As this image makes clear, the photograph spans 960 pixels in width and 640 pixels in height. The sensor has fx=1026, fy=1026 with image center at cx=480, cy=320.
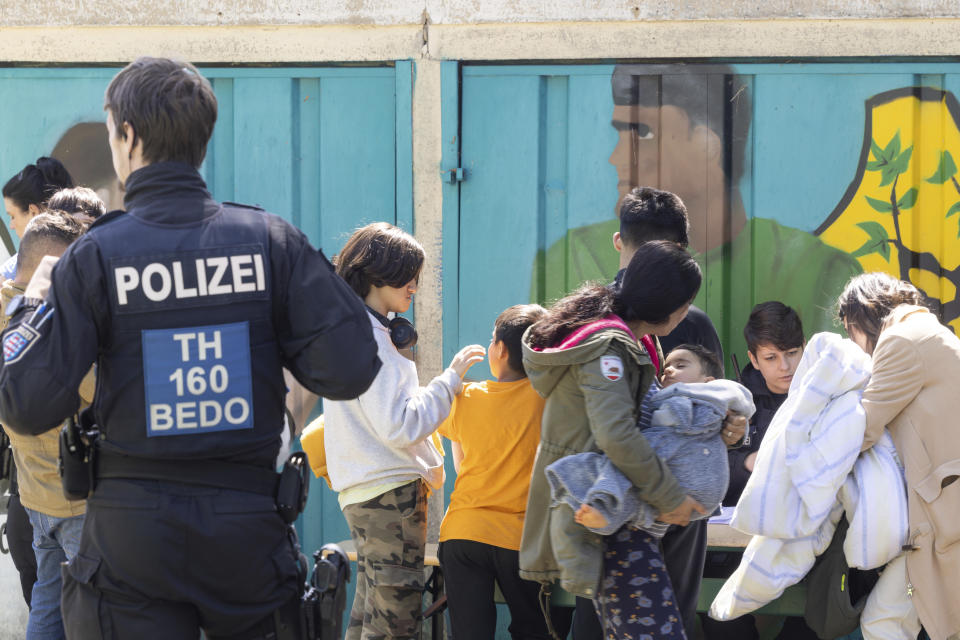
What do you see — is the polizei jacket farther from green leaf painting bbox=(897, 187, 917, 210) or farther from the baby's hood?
green leaf painting bbox=(897, 187, 917, 210)

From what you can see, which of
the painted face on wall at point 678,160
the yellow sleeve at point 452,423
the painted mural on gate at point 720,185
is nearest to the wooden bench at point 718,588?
the yellow sleeve at point 452,423

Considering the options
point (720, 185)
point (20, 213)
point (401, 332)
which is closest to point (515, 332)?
point (401, 332)

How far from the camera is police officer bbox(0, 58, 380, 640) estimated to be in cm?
205

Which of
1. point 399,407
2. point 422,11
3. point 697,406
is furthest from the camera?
point 422,11

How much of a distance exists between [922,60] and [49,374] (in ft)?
12.2

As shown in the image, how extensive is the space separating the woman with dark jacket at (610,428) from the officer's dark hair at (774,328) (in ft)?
3.62

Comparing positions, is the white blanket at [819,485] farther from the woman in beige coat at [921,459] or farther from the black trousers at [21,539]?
the black trousers at [21,539]

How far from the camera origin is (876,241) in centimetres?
432

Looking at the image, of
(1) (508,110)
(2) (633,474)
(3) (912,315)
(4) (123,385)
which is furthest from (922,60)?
(4) (123,385)

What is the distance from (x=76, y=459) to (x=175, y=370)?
28 cm

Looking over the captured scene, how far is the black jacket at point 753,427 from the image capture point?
3.99m

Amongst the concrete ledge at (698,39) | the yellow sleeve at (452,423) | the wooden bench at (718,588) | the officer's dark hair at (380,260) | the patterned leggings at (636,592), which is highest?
the concrete ledge at (698,39)

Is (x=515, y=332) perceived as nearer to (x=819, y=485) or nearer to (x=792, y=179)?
(x=819, y=485)

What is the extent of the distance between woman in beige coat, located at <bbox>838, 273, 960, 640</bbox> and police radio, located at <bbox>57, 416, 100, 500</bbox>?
95.2 inches
